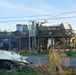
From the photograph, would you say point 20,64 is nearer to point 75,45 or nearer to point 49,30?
point 49,30

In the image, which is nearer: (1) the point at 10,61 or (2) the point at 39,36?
(1) the point at 10,61

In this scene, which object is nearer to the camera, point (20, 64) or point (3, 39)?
point (20, 64)

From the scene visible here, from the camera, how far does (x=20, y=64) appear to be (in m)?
13.6

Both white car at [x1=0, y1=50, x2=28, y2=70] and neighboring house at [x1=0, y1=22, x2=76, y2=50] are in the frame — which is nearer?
white car at [x1=0, y1=50, x2=28, y2=70]

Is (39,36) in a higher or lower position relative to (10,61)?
higher

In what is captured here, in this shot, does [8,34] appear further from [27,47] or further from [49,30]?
[49,30]

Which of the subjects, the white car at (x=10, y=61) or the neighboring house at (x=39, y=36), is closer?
the white car at (x=10, y=61)

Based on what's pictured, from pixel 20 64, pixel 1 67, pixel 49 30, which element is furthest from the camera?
pixel 49 30

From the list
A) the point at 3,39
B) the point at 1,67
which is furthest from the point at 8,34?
the point at 1,67

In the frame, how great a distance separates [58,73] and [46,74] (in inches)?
12.4

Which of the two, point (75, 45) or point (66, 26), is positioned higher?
point (66, 26)

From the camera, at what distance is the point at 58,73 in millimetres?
7906

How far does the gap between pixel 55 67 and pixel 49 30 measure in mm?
44611

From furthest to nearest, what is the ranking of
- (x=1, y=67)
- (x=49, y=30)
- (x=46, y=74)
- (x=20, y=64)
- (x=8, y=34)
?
(x=8, y=34)
(x=49, y=30)
(x=1, y=67)
(x=20, y=64)
(x=46, y=74)
